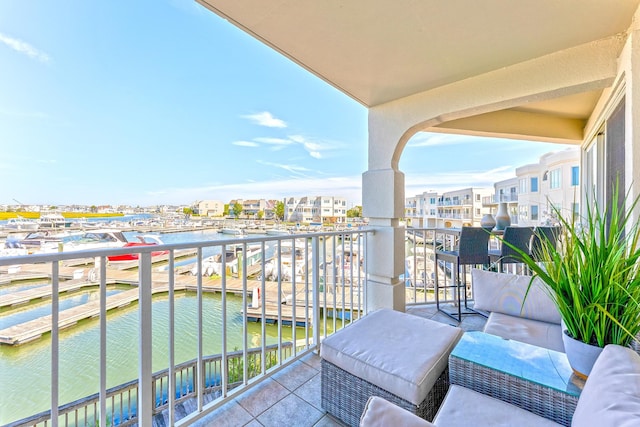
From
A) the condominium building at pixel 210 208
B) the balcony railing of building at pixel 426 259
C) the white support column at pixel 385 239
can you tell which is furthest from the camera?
the condominium building at pixel 210 208

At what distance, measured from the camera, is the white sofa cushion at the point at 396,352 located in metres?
1.28

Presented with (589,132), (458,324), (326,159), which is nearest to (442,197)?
(326,159)

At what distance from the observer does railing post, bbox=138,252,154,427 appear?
4.16 ft

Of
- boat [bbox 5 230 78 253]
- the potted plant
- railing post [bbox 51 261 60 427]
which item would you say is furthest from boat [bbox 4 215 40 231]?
the potted plant

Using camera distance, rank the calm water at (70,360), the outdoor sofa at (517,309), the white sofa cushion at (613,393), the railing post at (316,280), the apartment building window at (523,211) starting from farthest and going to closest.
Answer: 1. the apartment building window at (523,211)
2. the calm water at (70,360)
3. the railing post at (316,280)
4. the outdoor sofa at (517,309)
5. the white sofa cushion at (613,393)

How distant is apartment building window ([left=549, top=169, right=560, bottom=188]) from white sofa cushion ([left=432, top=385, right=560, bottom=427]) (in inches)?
250

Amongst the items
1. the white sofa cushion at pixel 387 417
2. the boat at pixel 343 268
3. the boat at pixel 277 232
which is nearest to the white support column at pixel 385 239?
the boat at pixel 343 268

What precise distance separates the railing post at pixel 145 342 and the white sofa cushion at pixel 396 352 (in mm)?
931

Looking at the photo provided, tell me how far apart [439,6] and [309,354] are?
2679mm

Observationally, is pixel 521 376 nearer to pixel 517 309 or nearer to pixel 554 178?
pixel 517 309

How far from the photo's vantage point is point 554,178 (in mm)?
5633

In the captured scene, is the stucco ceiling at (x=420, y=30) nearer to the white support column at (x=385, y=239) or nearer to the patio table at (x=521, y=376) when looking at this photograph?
the white support column at (x=385, y=239)

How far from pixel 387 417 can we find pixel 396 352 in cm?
89

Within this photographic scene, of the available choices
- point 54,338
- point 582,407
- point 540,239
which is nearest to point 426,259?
point 540,239
